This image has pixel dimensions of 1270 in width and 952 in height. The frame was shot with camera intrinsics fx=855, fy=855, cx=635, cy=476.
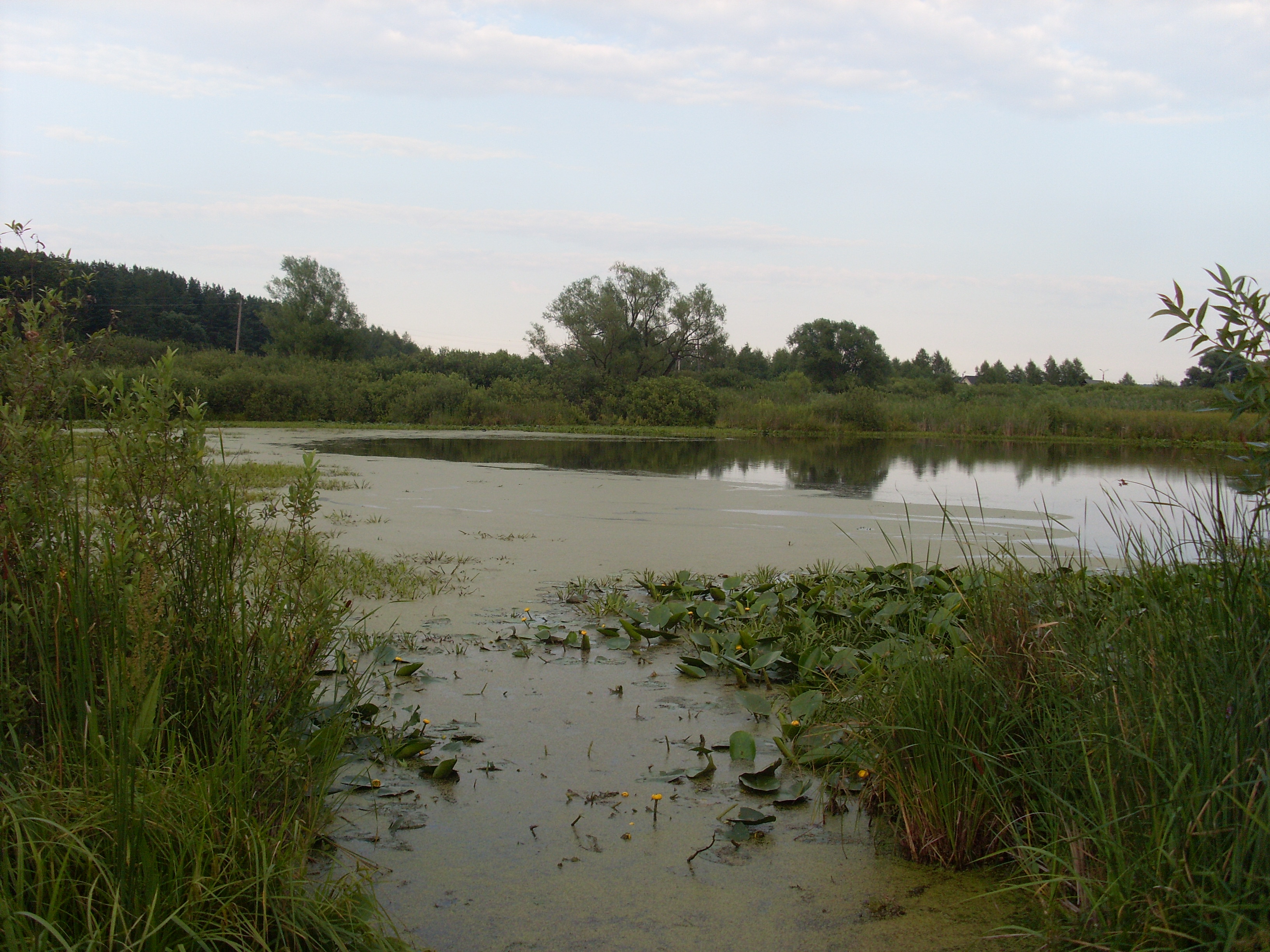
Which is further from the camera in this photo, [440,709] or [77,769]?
[440,709]

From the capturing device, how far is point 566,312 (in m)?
42.2

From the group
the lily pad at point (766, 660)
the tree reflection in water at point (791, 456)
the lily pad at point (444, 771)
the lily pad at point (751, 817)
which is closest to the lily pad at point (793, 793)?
the lily pad at point (751, 817)

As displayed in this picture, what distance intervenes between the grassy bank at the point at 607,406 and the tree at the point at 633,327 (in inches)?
117

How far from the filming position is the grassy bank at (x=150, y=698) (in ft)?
5.29

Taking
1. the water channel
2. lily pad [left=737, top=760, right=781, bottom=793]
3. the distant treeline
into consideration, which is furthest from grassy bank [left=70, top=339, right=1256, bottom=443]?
lily pad [left=737, top=760, right=781, bottom=793]

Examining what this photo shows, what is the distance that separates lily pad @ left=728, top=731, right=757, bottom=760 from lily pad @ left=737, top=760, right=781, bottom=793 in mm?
145

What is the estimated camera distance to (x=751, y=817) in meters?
2.47

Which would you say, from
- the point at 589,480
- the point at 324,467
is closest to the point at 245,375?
the point at 324,467

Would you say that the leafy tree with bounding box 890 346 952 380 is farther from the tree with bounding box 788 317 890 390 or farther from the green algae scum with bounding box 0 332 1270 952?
the green algae scum with bounding box 0 332 1270 952

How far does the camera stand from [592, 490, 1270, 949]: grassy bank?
1.62 m

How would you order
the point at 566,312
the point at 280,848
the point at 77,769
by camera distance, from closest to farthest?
1. the point at 77,769
2. the point at 280,848
3. the point at 566,312

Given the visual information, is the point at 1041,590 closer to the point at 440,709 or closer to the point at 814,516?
the point at 440,709

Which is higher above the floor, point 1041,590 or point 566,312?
Result: point 566,312

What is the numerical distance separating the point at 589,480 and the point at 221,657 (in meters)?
10.0
